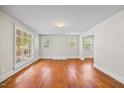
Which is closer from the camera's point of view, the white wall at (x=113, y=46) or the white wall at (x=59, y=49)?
the white wall at (x=113, y=46)

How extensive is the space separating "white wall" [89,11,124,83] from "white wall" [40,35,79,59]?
200 inches

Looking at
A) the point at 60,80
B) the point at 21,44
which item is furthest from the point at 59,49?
the point at 60,80

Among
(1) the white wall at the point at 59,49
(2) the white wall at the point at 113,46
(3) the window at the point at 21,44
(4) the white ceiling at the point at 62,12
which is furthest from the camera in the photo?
(1) the white wall at the point at 59,49

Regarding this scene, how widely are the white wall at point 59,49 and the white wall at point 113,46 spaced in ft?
16.7

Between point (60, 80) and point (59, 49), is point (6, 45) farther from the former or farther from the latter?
point (59, 49)

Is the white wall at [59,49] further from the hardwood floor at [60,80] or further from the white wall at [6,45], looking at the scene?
the white wall at [6,45]

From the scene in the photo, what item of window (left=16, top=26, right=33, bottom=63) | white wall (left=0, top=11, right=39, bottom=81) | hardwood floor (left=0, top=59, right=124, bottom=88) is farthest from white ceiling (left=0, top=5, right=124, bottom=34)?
hardwood floor (left=0, top=59, right=124, bottom=88)

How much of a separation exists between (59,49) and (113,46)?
6488mm

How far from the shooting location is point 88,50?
10078mm

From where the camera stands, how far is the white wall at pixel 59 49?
986cm

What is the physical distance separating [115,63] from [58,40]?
6715 mm

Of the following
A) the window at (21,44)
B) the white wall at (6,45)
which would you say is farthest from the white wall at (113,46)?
the window at (21,44)
